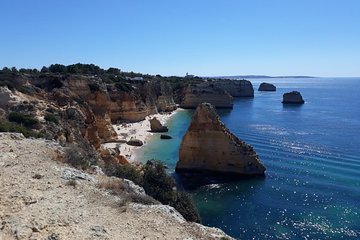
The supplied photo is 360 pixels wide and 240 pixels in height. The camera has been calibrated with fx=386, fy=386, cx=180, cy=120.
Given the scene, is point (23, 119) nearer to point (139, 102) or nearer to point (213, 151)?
point (213, 151)

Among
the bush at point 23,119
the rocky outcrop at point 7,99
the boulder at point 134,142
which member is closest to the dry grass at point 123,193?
the bush at point 23,119

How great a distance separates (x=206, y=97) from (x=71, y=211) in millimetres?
108773

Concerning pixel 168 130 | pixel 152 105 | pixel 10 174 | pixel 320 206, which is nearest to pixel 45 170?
pixel 10 174

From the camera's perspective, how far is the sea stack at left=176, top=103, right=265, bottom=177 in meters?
40.9

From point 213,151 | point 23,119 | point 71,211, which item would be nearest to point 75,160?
point 71,211

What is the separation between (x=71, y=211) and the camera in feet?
39.3

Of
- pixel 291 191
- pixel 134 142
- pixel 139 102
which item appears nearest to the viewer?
pixel 291 191

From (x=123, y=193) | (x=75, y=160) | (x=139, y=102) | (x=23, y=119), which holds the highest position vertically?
(x=23, y=119)

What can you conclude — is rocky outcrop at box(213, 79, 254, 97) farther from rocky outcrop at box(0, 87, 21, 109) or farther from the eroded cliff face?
rocky outcrop at box(0, 87, 21, 109)

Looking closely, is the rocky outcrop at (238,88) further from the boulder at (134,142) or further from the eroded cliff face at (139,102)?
the boulder at (134,142)

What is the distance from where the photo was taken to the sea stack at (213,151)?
40.9 metres

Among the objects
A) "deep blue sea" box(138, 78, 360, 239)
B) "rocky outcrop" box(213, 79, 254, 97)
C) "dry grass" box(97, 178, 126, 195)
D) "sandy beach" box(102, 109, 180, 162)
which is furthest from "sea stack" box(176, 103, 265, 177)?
"rocky outcrop" box(213, 79, 254, 97)

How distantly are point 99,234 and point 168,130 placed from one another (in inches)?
2510

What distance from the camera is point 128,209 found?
495 inches
